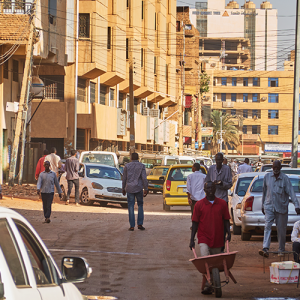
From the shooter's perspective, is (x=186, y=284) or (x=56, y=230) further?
(x=56, y=230)

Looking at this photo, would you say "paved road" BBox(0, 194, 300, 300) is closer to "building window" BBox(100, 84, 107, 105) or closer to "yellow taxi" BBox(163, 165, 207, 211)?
"yellow taxi" BBox(163, 165, 207, 211)

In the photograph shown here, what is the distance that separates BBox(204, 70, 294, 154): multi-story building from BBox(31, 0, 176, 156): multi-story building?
227ft

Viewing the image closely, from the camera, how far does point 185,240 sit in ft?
46.3

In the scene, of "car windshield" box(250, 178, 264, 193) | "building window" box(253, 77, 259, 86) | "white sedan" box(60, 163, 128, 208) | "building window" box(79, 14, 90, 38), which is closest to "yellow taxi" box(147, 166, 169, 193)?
"white sedan" box(60, 163, 128, 208)

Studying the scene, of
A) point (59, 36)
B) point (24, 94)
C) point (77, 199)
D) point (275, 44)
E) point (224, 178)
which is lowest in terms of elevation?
point (77, 199)

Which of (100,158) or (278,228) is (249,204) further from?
(100,158)

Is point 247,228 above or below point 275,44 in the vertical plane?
below

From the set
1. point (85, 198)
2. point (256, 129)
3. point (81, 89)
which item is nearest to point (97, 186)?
point (85, 198)

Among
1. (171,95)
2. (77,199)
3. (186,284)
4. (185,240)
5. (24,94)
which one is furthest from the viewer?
(171,95)

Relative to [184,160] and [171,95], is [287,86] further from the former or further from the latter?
[184,160]

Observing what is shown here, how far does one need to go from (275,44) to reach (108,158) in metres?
174

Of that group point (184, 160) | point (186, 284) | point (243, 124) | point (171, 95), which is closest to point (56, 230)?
point (186, 284)

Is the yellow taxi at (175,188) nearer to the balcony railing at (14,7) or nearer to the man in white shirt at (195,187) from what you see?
the man in white shirt at (195,187)

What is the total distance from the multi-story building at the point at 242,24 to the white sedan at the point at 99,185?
497 ft
